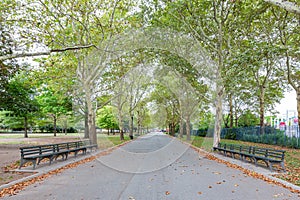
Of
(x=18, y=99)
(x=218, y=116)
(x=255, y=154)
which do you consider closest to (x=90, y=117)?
(x=18, y=99)

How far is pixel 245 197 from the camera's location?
5.78 m

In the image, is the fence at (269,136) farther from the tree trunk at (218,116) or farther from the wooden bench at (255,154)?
the tree trunk at (218,116)

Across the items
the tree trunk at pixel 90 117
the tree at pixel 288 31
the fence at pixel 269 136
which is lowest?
the fence at pixel 269 136

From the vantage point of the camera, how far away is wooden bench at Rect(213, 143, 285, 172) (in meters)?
9.16

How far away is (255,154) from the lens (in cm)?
1273

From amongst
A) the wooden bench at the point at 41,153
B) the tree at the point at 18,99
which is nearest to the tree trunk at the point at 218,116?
the wooden bench at the point at 41,153

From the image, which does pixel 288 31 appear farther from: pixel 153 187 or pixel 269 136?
pixel 153 187

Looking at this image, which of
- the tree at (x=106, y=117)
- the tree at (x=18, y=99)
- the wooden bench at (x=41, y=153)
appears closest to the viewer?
the wooden bench at (x=41, y=153)

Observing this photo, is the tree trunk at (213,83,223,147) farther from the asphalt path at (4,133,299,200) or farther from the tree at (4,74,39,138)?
the tree at (4,74,39,138)

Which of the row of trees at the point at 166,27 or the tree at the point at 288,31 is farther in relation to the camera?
the tree at the point at 288,31

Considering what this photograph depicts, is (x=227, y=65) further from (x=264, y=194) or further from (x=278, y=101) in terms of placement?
(x=278, y=101)

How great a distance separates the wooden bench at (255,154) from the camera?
30.0ft

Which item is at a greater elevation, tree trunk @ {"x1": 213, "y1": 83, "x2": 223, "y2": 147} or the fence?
tree trunk @ {"x1": 213, "y1": 83, "x2": 223, "y2": 147}

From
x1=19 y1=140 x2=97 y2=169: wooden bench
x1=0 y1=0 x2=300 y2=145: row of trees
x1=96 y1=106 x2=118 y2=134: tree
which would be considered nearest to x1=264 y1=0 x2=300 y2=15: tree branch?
x1=0 y1=0 x2=300 y2=145: row of trees
